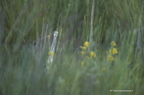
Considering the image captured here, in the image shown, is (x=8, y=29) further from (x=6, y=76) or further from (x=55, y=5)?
(x=6, y=76)

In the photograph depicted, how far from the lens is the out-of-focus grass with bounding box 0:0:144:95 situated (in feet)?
9.84

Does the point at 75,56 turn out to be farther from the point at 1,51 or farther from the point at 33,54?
the point at 1,51

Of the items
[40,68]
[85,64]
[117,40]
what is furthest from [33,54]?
[117,40]

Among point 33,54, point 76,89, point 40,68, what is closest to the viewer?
point 76,89

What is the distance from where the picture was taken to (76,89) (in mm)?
2850

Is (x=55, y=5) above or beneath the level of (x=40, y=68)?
above

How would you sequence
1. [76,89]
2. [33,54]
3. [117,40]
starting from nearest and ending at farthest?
1. [76,89]
2. [33,54]
3. [117,40]

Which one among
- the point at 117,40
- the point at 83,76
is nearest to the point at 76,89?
the point at 83,76

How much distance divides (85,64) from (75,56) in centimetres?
39

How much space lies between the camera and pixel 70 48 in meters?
3.66

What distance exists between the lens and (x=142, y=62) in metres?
3.56

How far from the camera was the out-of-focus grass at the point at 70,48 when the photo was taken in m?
A: 3.00

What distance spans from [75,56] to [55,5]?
33.0 inches

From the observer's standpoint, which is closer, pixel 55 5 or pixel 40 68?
pixel 40 68
